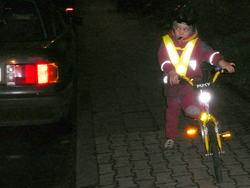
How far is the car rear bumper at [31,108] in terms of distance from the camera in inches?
240

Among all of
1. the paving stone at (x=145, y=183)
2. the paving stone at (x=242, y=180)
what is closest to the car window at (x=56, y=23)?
the paving stone at (x=145, y=183)

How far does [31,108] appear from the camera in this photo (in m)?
6.16

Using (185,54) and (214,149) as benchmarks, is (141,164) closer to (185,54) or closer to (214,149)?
(214,149)

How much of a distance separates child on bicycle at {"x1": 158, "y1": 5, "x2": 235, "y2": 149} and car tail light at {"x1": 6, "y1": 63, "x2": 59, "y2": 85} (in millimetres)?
1318

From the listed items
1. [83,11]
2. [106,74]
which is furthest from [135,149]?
[83,11]

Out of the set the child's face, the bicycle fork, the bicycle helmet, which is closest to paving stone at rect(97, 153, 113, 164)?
the bicycle fork

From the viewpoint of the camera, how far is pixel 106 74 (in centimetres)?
1048

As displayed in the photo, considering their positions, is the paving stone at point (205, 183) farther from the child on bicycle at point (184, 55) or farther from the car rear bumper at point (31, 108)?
the car rear bumper at point (31, 108)

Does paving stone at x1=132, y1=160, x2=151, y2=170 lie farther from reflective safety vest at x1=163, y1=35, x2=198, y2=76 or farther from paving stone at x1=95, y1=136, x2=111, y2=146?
reflective safety vest at x1=163, y1=35, x2=198, y2=76

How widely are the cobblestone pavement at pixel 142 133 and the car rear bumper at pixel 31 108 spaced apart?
59 cm

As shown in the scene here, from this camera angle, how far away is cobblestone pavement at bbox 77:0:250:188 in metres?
5.41

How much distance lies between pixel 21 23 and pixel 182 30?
235cm

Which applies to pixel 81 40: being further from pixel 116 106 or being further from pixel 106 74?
pixel 116 106

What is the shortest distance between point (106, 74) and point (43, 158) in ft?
14.2
